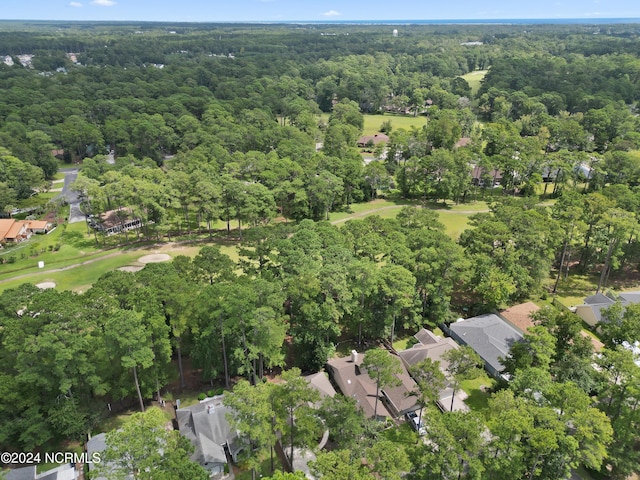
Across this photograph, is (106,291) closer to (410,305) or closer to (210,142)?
(410,305)

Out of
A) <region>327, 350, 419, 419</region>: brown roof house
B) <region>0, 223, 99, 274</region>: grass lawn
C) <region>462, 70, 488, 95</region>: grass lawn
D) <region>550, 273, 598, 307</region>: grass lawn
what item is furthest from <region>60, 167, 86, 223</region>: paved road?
<region>462, 70, 488, 95</region>: grass lawn

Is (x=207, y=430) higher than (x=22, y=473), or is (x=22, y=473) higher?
(x=22, y=473)

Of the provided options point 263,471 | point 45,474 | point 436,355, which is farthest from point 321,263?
point 45,474

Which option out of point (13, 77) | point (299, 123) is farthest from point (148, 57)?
point (299, 123)

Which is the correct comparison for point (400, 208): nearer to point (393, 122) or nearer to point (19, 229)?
point (19, 229)

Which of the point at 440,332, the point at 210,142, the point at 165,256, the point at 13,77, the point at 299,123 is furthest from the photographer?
the point at 13,77

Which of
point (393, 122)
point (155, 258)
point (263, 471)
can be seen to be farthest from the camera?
point (393, 122)
